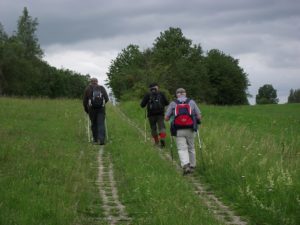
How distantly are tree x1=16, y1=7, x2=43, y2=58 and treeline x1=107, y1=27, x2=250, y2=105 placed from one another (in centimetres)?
1327

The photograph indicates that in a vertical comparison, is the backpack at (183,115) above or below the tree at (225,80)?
below

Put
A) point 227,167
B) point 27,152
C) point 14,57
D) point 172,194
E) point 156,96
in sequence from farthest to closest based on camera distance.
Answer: point 14,57, point 156,96, point 27,152, point 227,167, point 172,194

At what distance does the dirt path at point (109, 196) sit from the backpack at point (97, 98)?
14.0 feet

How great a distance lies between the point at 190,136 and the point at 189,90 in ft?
220

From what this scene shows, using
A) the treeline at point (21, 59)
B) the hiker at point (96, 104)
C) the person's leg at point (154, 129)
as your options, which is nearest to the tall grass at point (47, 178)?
the hiker at point (96, 104)

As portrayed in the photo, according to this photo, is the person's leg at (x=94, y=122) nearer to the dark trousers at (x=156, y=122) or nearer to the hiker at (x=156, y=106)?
the hiker at (x=156, y=106)

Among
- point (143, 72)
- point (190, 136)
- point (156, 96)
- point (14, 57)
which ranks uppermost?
point (14, 57)

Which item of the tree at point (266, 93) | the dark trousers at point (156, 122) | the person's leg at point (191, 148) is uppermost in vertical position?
the tree at point (266, 93)

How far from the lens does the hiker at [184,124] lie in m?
12.6

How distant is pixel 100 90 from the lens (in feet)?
58.5

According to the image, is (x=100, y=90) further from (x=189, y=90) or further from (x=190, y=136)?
(x=189, y=90)

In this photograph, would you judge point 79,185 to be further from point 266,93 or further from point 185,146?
point 266,93

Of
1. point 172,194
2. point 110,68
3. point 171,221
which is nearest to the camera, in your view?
point 171,221

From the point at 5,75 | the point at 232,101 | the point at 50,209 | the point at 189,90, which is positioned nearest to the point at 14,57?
the point at 5,75
